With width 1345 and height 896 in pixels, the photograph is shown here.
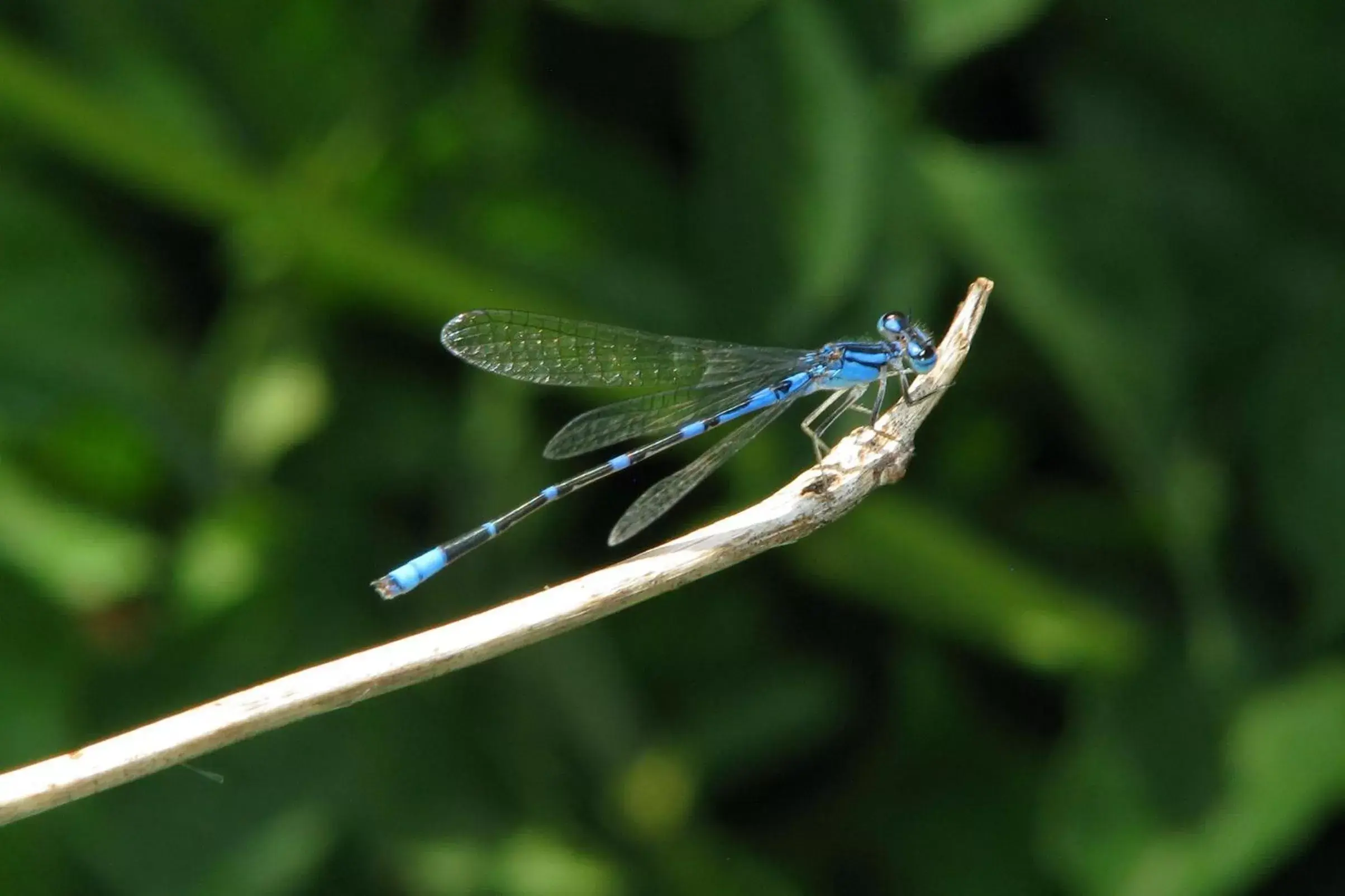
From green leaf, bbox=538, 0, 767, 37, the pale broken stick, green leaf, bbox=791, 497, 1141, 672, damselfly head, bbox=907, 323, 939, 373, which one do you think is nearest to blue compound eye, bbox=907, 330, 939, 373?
damselfly head, bbox=907, 323, 939, 373

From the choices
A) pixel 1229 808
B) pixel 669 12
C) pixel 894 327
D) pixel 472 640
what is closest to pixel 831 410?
pixel 894 327

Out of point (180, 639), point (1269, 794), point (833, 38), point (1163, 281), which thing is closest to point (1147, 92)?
point (1163, 281)

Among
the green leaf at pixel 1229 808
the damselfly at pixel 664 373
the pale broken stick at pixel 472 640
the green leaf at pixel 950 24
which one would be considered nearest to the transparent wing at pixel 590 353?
the damselfly at pixel 664 373

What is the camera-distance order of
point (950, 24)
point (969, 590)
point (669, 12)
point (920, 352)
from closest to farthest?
point (669, 12)
point (950, 24)
point (920, 352)
point (969, 590)

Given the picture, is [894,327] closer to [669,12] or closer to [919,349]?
[919,349]

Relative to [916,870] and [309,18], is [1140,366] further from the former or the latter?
[309,18]

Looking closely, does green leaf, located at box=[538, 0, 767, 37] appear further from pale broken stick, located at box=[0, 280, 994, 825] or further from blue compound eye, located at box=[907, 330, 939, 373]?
pale broken stick, located at box=[0, 280, 994, 825]
